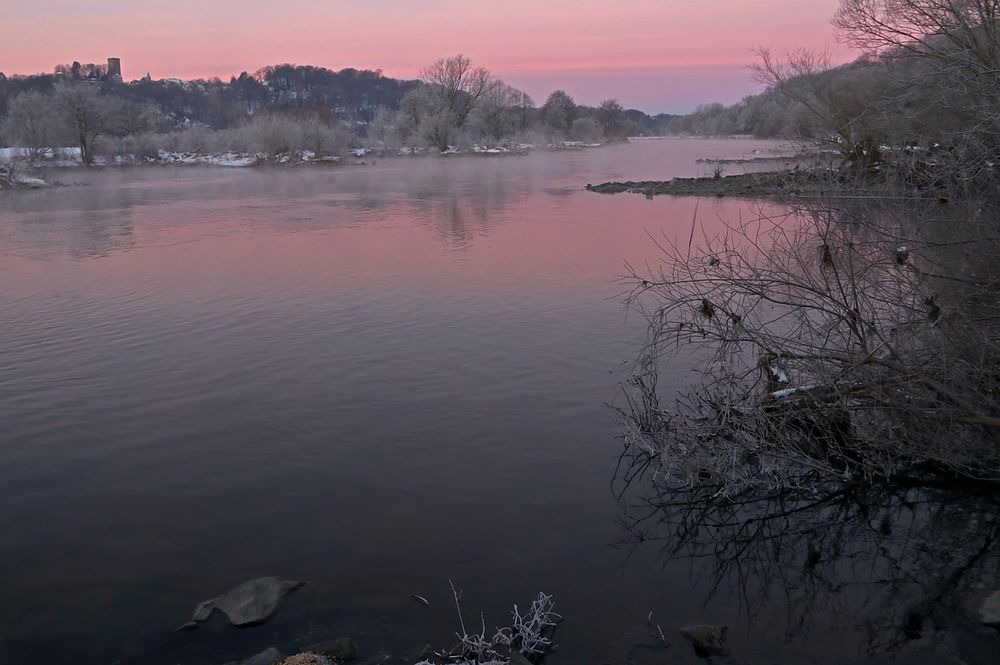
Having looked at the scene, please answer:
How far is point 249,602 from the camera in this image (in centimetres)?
603

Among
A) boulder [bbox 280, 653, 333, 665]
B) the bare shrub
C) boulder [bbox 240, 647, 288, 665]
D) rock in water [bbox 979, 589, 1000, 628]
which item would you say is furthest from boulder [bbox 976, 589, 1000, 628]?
boulder [bbox 240, 647, 288, 665]

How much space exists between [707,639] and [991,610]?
2.18 metres

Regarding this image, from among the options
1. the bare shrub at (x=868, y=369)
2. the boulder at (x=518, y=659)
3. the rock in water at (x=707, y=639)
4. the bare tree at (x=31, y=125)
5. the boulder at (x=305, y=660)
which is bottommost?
the rock in water at (x=707, y=639)

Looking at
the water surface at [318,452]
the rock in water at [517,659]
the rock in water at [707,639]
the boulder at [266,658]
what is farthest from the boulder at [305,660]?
the rock in water at [707,639]

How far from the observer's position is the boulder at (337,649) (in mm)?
5336

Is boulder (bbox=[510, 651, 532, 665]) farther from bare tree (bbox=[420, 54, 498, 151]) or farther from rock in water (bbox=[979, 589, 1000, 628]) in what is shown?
bare tree (bbox=[420, 54, 498, 151])

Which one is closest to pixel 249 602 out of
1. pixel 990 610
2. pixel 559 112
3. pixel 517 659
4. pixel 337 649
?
pixel 337 649

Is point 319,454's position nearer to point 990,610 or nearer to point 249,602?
point 249,602

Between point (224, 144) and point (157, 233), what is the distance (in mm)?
58867

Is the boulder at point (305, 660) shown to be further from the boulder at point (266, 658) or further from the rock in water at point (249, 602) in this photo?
the rock in water at point (249, 602)

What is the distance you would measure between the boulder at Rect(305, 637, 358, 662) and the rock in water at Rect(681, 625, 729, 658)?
2.36 meters

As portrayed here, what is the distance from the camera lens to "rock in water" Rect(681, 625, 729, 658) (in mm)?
5527

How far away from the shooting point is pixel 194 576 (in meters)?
6.52

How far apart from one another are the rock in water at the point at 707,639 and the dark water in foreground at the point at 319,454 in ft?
0.60
